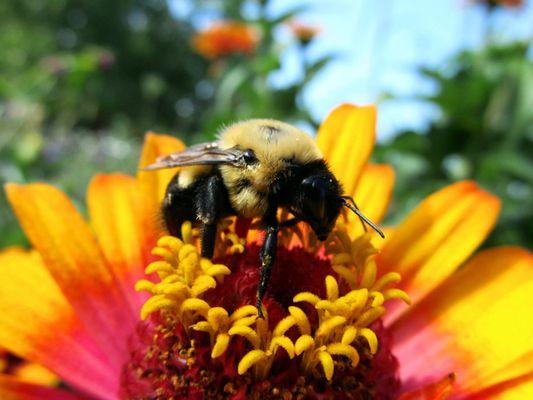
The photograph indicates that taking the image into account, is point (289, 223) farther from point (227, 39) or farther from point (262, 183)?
point (227, 39)

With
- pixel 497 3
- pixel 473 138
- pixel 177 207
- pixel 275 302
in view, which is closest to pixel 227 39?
pixel 497 3

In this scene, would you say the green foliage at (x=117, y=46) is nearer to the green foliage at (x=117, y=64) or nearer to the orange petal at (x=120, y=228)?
the green foliage at (x=117, y=64)

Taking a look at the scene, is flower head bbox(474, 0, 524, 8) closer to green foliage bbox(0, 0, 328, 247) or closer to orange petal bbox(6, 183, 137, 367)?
orange petal bbox(6, 183, 137, 367)

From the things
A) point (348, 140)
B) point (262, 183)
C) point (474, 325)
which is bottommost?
point (474, 325)

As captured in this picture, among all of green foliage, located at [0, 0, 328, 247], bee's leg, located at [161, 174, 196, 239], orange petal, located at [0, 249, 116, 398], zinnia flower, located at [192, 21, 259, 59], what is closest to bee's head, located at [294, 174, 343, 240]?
bee's leg, located at [161, 174, 196, 239]

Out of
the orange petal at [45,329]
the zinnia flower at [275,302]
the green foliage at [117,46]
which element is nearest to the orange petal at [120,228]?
the zinnia flower at [275,302]

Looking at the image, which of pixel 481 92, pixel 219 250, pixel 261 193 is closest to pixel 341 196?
pixel 261 193

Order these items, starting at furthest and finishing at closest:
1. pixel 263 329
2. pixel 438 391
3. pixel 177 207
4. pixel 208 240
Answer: pixel 177 207, pixel 208 240, pixel 263 329, pixel 438 391
